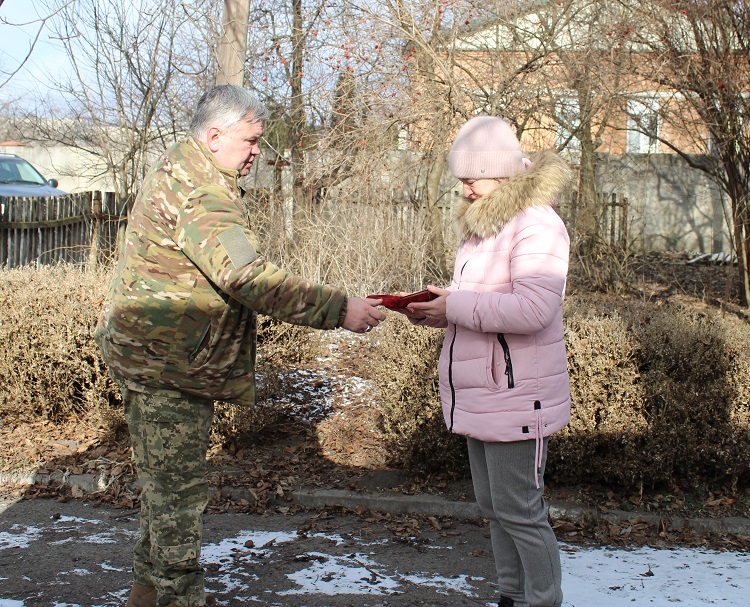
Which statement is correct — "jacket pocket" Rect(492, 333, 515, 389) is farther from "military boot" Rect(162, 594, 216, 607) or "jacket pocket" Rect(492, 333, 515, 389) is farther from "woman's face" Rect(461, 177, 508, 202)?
"military boot" Rect(162, 594, 216, 607)

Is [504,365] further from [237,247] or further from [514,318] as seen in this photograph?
[237,247]

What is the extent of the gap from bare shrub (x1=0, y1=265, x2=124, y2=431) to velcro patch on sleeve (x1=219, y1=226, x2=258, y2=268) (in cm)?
318

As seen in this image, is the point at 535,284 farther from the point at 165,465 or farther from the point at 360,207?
the point at 360,207

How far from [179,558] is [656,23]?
27.0 feet

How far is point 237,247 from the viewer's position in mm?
2809

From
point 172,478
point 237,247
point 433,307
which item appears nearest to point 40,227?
point 172,478

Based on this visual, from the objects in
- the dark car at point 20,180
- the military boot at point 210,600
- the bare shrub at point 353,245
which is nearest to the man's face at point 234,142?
the military boot at point 210,600

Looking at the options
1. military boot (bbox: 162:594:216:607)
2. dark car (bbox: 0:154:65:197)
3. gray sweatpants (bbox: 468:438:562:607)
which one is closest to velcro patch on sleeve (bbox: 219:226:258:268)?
gray sweatpants (bbox: 468:438:562:607)

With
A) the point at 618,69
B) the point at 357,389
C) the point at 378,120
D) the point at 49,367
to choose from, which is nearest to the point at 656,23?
the point at 618,69

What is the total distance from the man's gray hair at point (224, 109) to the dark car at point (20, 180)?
522 inches

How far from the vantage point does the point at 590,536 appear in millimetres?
4355

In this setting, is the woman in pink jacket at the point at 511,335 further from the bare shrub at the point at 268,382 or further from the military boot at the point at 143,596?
the bare shrub at the point at 268,382

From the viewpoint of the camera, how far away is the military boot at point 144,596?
3.19 meters

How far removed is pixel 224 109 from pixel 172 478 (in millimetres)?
1353
